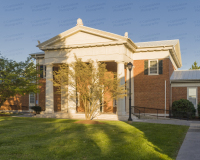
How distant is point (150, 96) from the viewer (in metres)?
25.1

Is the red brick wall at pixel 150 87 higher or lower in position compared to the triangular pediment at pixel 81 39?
lower

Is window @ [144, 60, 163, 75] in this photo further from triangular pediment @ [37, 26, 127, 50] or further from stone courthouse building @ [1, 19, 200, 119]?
triangular pediment @ [37, 26, 127, 50]

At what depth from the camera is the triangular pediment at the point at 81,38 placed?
2241 centimetres

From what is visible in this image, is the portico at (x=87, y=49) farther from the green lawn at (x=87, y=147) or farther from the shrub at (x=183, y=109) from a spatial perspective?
the green lawn at (x=87, y=147)

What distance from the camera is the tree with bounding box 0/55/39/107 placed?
22125 mm

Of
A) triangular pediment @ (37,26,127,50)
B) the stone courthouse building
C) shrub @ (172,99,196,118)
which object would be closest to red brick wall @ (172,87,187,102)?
the stone courthouse building

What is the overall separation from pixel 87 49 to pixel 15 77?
7888 mm

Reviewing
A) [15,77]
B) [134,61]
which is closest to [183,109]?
[134,61]

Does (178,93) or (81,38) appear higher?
(81,38)

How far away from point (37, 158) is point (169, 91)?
813 inches

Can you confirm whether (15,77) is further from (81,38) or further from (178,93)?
(178,93)

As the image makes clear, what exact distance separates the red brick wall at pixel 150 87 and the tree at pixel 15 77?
1140cm

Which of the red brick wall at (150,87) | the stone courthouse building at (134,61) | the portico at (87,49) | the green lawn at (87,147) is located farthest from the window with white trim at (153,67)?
the green lawn at (87,147)

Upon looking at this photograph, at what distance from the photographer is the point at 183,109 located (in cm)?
2361
